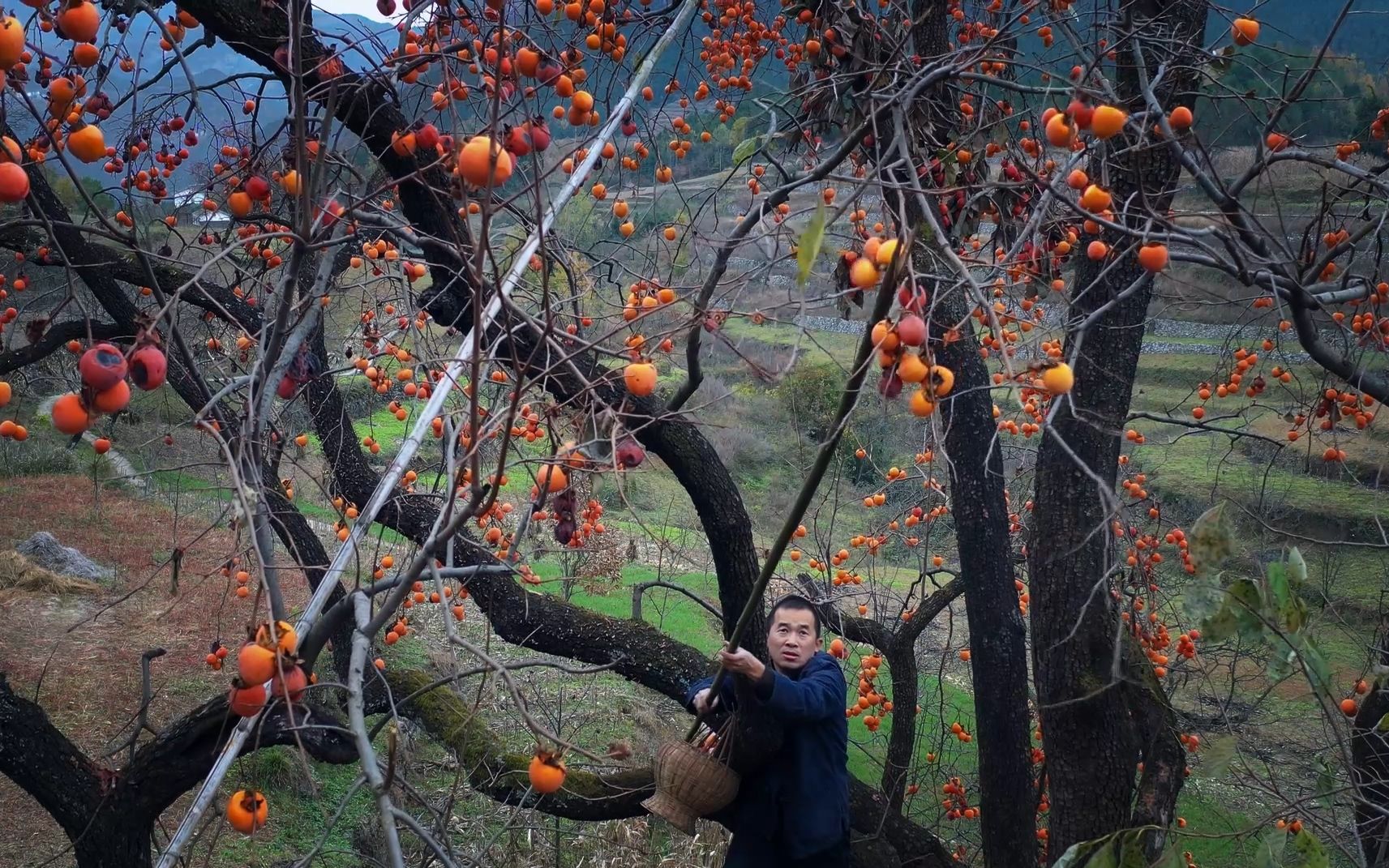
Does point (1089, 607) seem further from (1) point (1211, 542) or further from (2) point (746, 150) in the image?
(2) point (746, 150)

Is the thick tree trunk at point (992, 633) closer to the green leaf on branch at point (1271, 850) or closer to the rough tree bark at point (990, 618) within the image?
the rough tree bark at point (990, 618)

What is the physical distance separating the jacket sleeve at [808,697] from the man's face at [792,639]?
64 mm

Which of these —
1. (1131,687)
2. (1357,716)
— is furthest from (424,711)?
(1357,716)

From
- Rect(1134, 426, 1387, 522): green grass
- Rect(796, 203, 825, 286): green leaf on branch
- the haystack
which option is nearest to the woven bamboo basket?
Rect(796, 203, 825, 286): green leaf on branch

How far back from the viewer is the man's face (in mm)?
2520

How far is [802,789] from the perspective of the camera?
2.35 m

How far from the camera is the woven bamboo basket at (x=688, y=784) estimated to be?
220cm

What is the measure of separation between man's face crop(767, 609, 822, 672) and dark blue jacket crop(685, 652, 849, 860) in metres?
0.07

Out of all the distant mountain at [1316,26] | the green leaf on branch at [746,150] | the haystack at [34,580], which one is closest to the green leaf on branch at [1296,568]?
the green leaf on branch at [746,150]

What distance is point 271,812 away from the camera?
17.8 ft

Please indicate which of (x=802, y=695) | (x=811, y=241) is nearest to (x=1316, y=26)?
(x=802, y=695)

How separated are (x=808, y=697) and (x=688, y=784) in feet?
1.11

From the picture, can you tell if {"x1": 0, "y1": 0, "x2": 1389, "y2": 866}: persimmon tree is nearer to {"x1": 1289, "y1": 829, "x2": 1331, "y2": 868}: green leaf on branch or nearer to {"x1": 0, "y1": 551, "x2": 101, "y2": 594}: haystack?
{"x1": 1289, "y1": 829, "x2": 1331, "y2": 868}: green leaf on branch

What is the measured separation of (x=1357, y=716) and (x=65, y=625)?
296 inches
